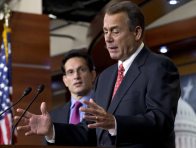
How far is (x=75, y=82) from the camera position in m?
3.89

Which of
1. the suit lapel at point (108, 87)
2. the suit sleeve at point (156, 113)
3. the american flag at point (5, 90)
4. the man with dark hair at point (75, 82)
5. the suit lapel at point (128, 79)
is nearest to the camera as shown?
the suit sleeve at point (156, 113)

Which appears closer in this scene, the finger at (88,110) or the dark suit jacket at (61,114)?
the finger at (88,110)

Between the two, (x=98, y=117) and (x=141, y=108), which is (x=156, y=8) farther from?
(x=98, y=117)

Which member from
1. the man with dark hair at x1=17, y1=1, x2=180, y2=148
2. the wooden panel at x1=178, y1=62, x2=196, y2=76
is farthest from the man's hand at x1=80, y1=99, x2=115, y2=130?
the wooden panel at x1=178, y1=62, x2=196, y2=76

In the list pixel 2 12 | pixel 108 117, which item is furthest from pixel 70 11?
pixel 108 117

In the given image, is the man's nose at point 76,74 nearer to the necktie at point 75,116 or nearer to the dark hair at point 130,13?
the necktie at point 75,116

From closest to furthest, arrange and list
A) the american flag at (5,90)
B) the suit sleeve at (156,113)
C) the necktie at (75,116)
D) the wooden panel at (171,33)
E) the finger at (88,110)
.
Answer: the finger at (88,110)
the suit sleeve at (156,113)
the necktie at (75,116)
the american flag at (5,90)
the wooden panel at (171,33)

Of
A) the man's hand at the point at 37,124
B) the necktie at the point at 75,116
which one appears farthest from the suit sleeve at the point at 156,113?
the necktie at the point at 75,116

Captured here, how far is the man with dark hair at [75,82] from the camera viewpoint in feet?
12.5

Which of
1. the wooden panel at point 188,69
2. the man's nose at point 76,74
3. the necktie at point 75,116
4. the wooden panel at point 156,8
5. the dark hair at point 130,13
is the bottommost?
the necktie at point 75,116

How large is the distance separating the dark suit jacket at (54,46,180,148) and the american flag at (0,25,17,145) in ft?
12.3

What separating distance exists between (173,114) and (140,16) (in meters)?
0.71

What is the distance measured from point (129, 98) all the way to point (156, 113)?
216 millimetres

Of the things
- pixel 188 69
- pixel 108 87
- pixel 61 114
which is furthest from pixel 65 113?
pixel 188 69
